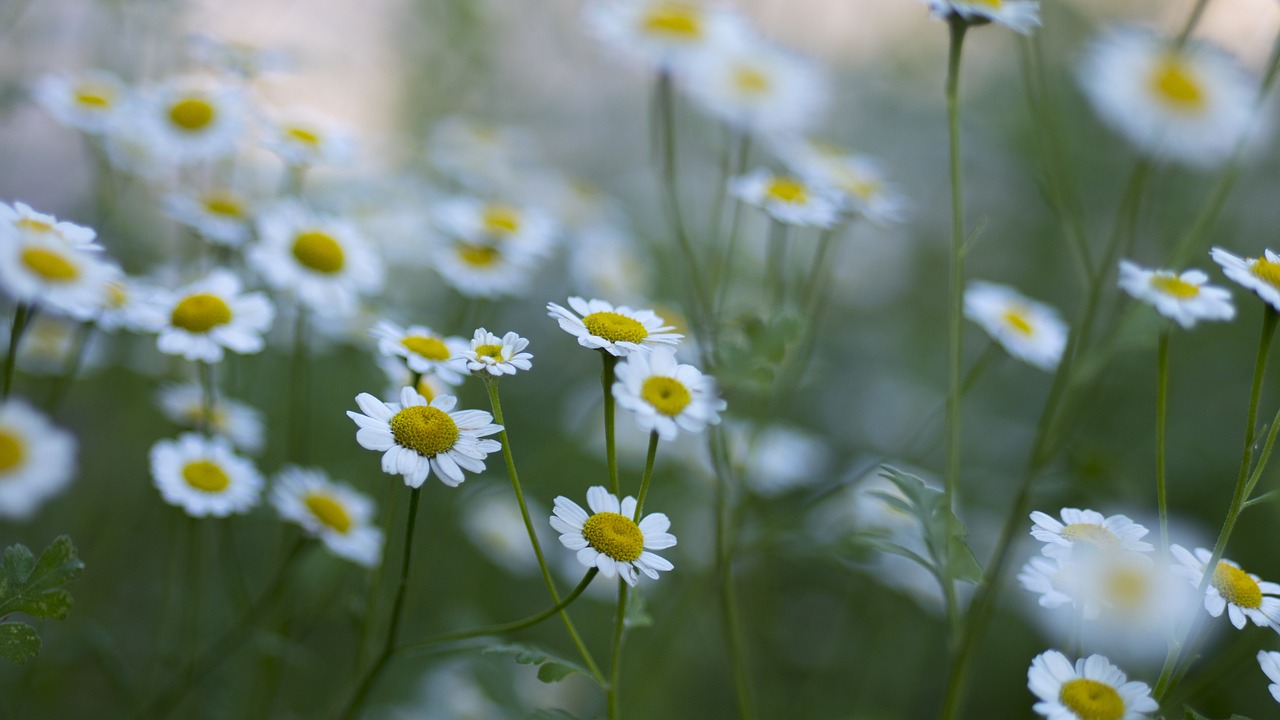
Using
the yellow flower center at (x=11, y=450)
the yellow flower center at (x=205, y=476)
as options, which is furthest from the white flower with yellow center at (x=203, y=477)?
the yellow flower center at (x=11, y=450)

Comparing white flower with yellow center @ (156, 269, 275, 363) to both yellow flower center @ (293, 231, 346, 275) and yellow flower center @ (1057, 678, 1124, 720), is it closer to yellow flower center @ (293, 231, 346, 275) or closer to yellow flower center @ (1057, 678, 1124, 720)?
yellow flower center @ (293, 231, 346, 275)

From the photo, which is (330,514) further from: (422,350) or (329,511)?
(422,350)

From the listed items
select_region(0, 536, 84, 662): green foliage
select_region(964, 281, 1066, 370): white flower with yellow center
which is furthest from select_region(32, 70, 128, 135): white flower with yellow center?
select_region(964, 281, 1066, 370): white flower with yellow center

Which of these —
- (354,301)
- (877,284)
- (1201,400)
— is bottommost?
(877,284)

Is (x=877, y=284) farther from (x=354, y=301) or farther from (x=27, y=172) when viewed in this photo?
(x=27, y=172)

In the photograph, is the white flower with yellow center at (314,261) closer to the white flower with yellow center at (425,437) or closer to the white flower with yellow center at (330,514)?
the white flower with yellow center at (330,514)

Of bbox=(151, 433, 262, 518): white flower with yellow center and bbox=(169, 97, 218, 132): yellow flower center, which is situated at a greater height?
bbox=(169, 97, 218, 132): yellow flower center

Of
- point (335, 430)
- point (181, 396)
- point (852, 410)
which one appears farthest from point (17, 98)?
point (852, 410)
